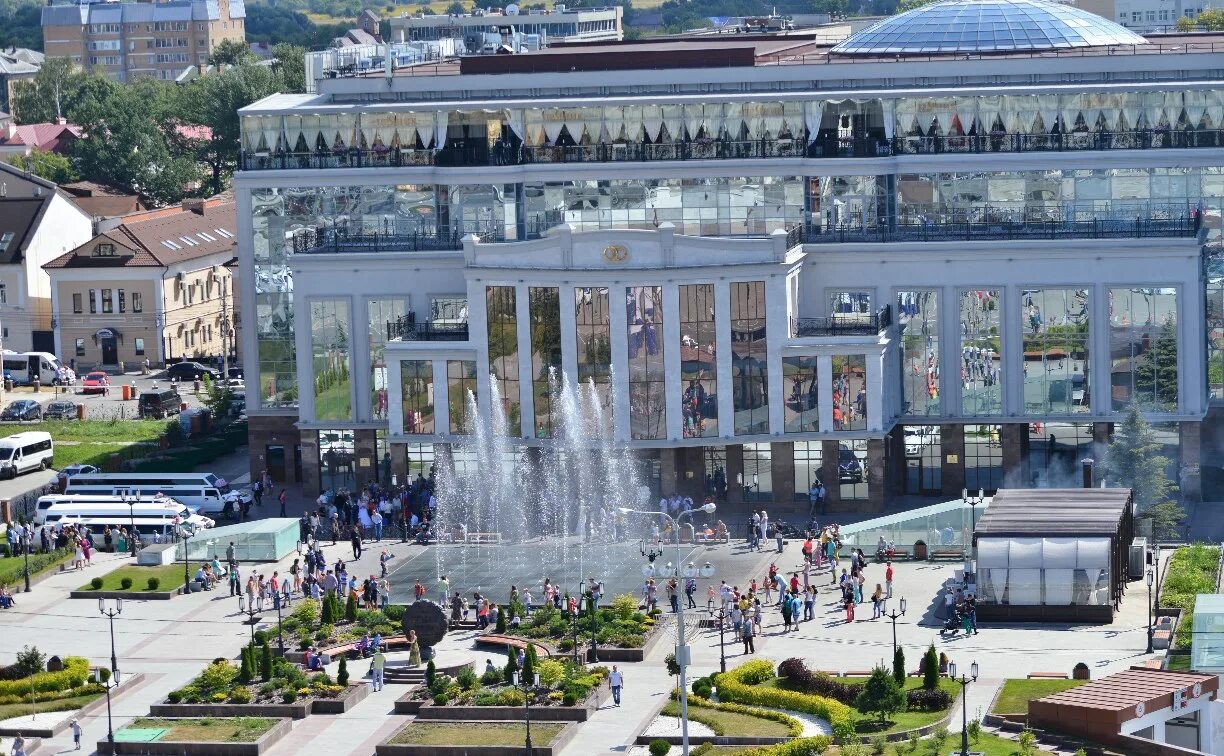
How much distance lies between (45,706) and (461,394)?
104 ft

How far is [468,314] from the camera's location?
126 meters

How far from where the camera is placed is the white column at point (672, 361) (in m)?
123

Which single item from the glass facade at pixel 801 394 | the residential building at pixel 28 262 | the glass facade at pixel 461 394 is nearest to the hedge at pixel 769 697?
the glass facade at pixel 801 394

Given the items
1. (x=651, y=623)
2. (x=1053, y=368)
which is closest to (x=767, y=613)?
(x=651, y=623)

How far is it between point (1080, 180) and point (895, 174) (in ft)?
25.2

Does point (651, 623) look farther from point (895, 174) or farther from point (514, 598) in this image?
point (895, 174)

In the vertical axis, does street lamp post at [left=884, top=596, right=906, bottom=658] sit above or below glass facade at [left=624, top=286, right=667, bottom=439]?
below

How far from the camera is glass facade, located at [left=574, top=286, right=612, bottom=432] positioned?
4870 inches

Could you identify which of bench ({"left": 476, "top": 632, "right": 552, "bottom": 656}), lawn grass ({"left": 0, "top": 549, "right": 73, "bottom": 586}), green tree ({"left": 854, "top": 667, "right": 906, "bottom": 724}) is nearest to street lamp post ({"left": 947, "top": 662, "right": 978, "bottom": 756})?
green tree ({"left": 854, "top": 667, "right": 906, "bottom": 724})

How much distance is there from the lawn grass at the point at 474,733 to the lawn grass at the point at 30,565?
89.7 feet

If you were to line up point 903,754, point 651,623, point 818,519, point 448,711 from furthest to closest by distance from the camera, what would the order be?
point 818,519, point 651,623, point 448,711, point 903,754

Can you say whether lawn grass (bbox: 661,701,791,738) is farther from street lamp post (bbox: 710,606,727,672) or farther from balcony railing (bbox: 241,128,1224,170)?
balcony railing (bbox: 241,128,1224,170)

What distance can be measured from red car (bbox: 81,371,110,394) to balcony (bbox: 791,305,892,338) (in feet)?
159

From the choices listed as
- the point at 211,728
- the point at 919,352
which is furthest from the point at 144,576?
the point at 919,352
